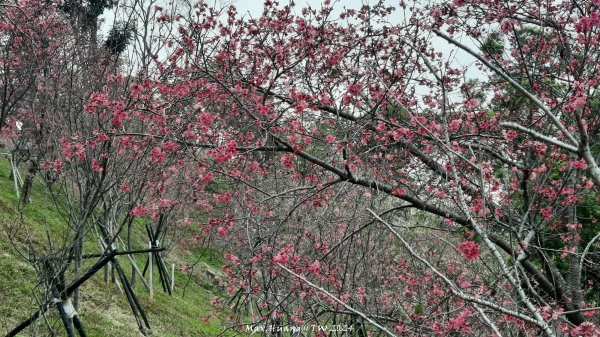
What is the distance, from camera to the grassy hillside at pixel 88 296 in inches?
301

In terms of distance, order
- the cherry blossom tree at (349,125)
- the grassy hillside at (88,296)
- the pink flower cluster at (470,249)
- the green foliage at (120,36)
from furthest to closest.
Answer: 1. the grassy hillside at (88,296)
2. the green foliage at (120,36)
3. the cherry blossom tree at (349,125)
4. the pink flower cluster at (470,249)

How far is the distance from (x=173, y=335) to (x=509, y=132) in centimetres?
796

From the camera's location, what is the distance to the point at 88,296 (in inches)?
376

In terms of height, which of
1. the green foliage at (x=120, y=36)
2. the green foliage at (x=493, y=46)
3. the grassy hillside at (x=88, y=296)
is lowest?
the grassy hillside at (x=88, y=296)

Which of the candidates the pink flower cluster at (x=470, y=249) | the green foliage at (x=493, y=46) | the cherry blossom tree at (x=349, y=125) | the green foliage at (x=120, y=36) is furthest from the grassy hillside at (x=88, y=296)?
the green foliage at (x=493, y=46)

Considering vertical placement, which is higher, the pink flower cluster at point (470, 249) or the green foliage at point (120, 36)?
the green foliage at point (120, 36)

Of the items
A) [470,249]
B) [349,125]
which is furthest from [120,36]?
[470,249]

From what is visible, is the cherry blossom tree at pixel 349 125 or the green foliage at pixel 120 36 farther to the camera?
the green foliage at pixel 120 36

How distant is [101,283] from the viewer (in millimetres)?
10789

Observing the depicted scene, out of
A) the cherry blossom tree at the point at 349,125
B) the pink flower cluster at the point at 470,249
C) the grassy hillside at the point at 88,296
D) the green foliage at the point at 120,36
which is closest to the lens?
the pink flower cluster at the point at 470,249

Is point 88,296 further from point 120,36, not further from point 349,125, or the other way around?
point 349,125

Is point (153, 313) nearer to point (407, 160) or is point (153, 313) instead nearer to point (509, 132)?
point (407, 160)

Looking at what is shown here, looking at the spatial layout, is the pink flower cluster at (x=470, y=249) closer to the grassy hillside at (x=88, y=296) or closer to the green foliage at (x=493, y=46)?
the grassy hillside at (x=88, y=296)

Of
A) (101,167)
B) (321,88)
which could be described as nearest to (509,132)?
(321,88)
